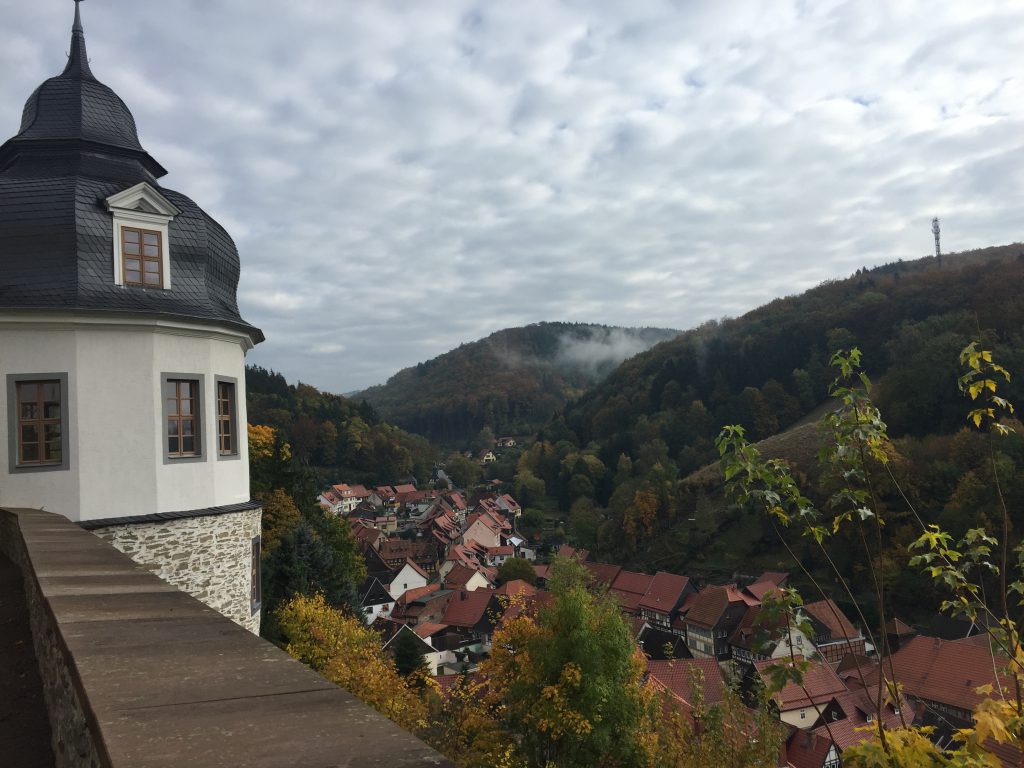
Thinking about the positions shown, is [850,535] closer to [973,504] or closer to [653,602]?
[973,504]

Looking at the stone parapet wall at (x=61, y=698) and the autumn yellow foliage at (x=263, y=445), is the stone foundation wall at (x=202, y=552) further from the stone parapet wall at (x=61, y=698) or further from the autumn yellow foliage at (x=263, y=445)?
the autumn yellow foliage at (x=263, y=445)

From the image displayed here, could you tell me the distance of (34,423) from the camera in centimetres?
1035

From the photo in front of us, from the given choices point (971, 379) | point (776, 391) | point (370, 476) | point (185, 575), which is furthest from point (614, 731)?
point (370, 476)

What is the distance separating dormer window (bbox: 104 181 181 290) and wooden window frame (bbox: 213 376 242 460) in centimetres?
201

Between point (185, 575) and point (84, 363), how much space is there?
3.72m

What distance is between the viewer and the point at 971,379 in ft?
14.3

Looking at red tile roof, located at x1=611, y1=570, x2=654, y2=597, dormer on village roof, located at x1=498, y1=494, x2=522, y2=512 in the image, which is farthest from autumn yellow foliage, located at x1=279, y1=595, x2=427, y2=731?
dormer on village roof, located at x1=498, y1=494, x2=522, y2=512

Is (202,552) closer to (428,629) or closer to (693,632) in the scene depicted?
(428,629)

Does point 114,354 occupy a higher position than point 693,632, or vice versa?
point 114,354

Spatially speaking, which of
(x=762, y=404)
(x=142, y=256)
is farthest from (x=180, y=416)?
(x=762, y=404)

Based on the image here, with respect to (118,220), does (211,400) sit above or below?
below

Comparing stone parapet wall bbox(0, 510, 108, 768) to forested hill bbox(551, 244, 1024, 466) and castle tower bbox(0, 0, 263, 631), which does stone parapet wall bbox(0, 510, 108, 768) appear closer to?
castle tower bbox(0, 0, 263, 631)

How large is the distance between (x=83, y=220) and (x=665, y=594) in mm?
57172

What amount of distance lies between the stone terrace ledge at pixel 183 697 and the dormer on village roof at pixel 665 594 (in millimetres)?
59010
